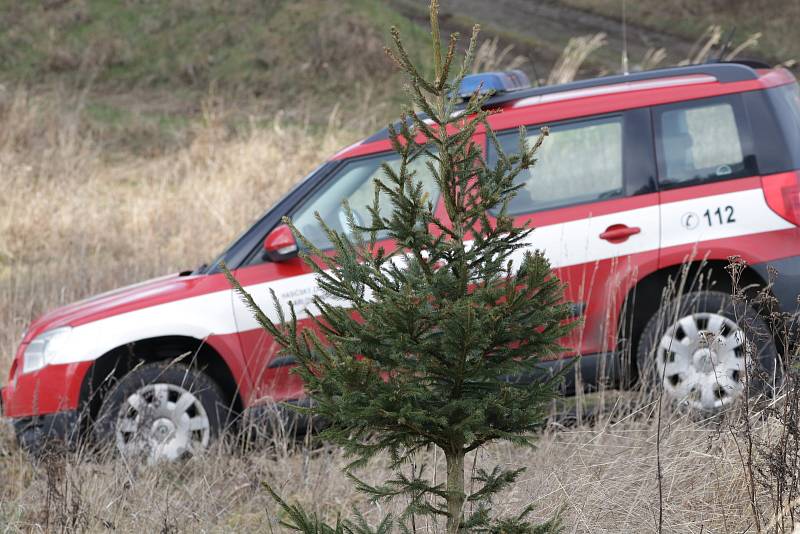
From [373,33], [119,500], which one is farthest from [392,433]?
[373,33]

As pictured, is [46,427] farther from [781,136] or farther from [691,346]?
[781,136]

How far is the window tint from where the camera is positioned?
6.01 metres

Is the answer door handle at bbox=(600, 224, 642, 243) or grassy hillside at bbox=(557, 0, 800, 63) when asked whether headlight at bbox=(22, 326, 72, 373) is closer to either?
door handle at bbox=(600, 224, 642, 243)

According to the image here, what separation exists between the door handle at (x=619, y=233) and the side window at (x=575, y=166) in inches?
8.1

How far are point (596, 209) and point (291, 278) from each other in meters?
1.61

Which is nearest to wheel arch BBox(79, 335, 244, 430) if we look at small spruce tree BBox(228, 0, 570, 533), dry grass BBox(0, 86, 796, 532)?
dry grass BBox(0, 86, 796, 532)

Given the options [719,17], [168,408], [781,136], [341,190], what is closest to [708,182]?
[781,136]

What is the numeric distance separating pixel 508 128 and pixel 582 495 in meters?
2.52

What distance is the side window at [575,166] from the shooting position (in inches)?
242

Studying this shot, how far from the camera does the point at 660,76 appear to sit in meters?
6.25

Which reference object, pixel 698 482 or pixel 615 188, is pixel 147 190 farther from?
pixel 698 482

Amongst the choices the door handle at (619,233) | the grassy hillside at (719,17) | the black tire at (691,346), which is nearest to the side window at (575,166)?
the door handle at (619,233)

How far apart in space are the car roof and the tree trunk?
129 inches

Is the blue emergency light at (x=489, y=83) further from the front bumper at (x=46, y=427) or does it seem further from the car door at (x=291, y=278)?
the front bumper at (x=46, y=427)
